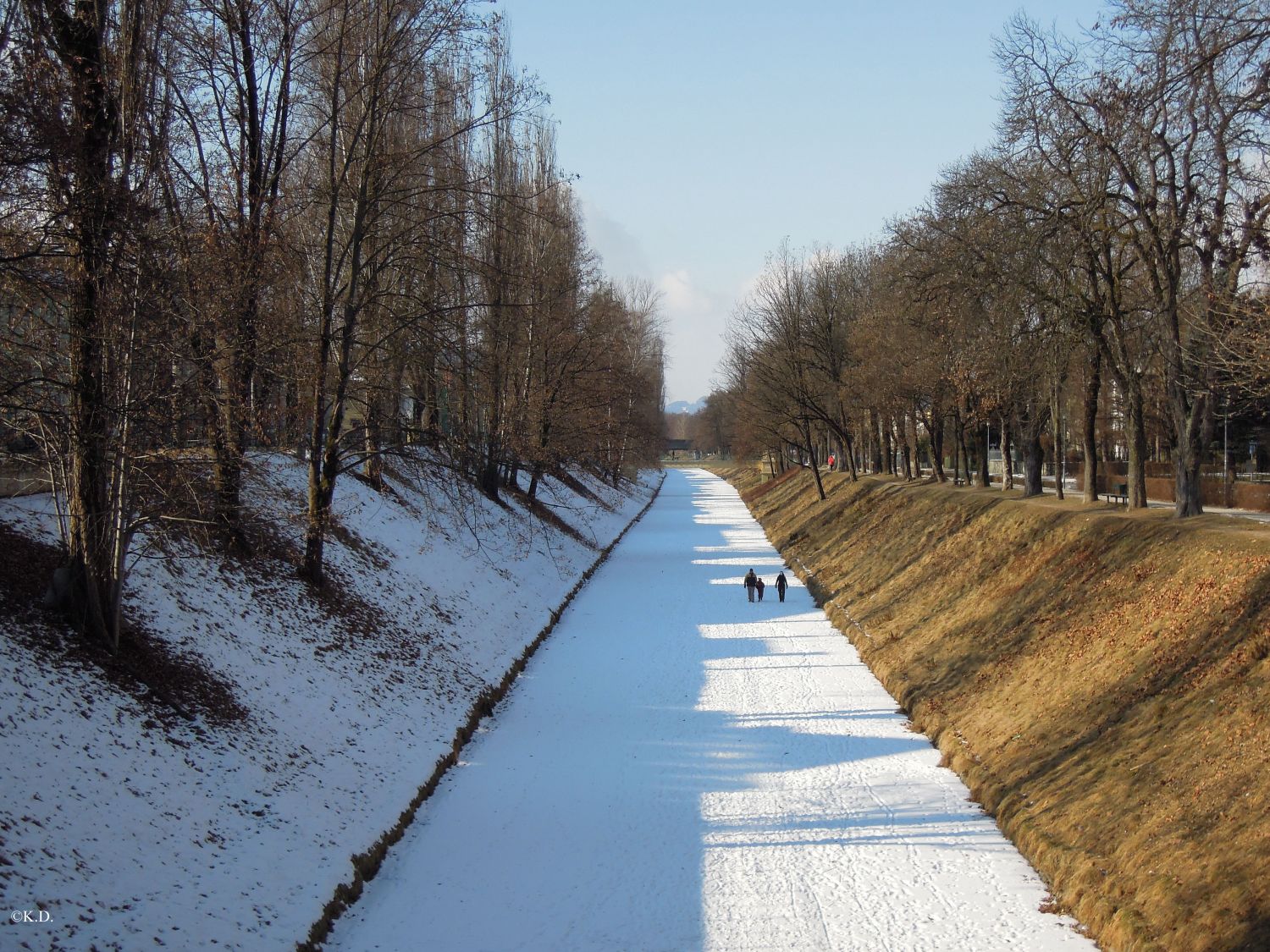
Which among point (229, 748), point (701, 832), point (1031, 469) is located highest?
point (1031, 469)

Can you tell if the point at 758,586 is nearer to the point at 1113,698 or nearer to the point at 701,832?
the point at 1113,698

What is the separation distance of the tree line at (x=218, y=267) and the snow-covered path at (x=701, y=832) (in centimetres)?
475

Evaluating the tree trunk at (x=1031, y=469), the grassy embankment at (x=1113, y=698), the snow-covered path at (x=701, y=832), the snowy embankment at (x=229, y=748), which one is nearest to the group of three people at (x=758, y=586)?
the grassy embankment at (x=1113, y=698)

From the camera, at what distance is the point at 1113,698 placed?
12.9 m

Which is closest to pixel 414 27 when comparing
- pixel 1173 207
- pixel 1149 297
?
pixel 1173 207

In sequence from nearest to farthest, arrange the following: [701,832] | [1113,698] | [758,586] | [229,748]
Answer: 1. [229,748]
2. [701,832]
3. [1113,698]
4. [758,586]

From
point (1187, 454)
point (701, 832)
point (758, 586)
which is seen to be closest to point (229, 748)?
point (701, 832)

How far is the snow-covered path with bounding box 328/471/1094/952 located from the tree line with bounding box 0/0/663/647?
475 centimetres

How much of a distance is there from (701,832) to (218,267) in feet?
30.1

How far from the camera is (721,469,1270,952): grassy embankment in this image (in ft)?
29.6

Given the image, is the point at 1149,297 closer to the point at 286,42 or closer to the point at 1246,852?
the point at 1246,852

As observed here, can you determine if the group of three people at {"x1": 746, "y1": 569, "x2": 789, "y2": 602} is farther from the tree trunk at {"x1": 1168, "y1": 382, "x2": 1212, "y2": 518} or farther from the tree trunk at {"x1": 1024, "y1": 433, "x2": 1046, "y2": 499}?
the tree trunk at {"x1": 1168, "y1": 382, "x2": 1212, "y2": 518}

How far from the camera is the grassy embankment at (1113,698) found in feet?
29.6

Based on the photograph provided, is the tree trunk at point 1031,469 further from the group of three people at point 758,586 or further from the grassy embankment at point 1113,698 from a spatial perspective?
the group of three people at point 758,586
